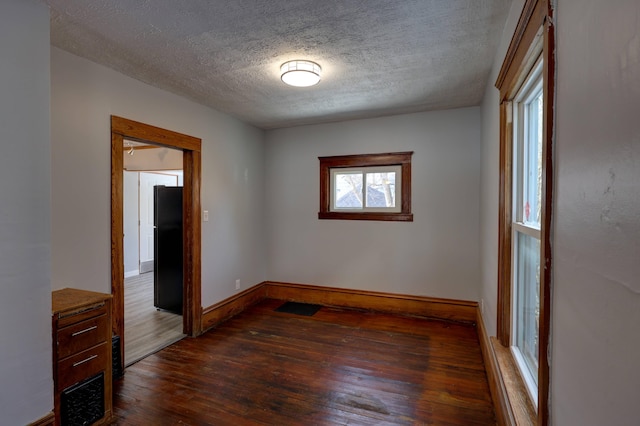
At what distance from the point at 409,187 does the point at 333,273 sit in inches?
61.4

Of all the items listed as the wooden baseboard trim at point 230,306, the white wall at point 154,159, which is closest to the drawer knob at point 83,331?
the wooden baseboard trim at point 230,306

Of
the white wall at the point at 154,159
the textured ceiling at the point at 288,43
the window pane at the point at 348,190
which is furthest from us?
the white wall at the point at 154,159

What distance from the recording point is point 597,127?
0.72m

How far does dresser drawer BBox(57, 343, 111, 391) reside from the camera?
189 centimetres

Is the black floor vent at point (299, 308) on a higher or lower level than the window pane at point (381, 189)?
lower

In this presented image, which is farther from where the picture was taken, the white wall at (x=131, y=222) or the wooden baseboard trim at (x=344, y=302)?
the white wall at (x=131, y=222)

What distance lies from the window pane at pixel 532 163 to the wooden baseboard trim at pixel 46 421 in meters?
2.76

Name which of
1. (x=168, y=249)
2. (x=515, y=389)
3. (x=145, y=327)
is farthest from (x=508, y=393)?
(x=168, y=249)

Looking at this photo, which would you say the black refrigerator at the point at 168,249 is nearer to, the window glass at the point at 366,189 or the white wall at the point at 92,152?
the white wall at the point at 92,152

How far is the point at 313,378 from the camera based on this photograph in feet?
8.55

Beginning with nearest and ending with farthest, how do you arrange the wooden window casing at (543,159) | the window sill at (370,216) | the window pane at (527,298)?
1. the wooden window casing at (543,159)
2. the window pane at (527,298)
3. the window sill at (370,216)

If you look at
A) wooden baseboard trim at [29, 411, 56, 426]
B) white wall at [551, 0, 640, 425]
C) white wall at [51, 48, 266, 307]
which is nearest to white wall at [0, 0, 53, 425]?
wooden baseboard trim at [29, 411, 56, 426]

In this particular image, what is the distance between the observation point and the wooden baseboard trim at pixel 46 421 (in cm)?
171

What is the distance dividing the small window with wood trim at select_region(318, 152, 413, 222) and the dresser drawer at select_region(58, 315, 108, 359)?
2.89 metres
